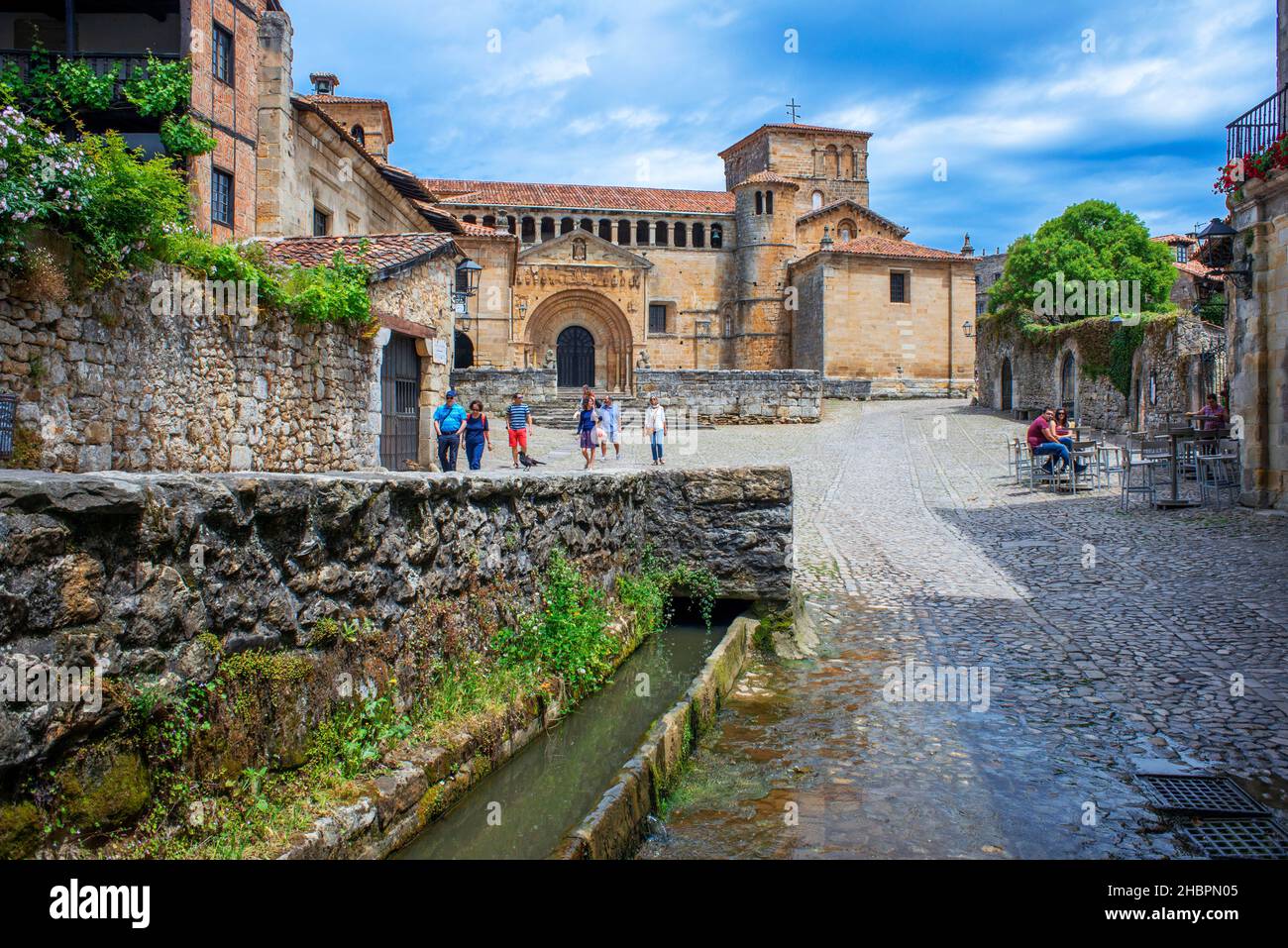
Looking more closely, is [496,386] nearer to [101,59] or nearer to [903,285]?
[101,59]

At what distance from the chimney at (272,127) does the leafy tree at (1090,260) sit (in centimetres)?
2846

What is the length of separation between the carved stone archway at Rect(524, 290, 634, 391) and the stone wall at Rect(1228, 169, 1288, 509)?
2933cm

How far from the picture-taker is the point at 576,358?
43.2 meters

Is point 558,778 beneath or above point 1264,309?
beneath

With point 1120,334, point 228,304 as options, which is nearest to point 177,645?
point 228,304

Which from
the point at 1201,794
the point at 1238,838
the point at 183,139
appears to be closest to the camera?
the point at 1238,838

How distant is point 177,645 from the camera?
2.72 m

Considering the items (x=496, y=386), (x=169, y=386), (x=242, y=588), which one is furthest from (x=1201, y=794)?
(x=496, y=386)

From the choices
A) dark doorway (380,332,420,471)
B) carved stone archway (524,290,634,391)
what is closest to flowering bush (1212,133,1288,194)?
dark doorway (380,332,420,471)

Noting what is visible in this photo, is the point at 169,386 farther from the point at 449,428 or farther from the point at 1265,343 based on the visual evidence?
the point at 1265,343

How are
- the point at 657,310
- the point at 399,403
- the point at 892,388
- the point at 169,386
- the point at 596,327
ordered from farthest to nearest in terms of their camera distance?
the point at 657,310 → the point at 596,327 → the point at 892,388 → the point at 399,403 → the point at 169,386

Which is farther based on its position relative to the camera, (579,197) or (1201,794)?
(579,197)

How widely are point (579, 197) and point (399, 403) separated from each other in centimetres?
3494

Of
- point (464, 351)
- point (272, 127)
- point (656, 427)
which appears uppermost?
point (272, 127)
